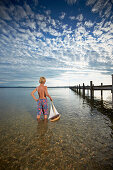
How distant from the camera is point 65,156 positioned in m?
2.18

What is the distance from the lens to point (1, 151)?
7.80 feet

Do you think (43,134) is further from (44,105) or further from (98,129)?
(98,129)

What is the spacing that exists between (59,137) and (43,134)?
0.63 meters

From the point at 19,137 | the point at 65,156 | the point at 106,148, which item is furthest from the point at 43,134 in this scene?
the point at 106,148

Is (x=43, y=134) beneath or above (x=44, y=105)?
beneath

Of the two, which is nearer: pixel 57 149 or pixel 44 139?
pixel 57 149

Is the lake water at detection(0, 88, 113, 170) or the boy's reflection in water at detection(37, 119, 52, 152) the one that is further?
the boy's reflection in water at detection(37, 119, 52, 152)

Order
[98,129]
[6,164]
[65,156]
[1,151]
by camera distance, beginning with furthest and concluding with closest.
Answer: [98,129], [1,151], [65,156], [6,164]

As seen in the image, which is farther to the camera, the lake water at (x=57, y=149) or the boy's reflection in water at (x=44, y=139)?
the boy's reflection in water at (x=44, y=139)

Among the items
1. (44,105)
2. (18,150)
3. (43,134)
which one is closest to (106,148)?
(43,134)

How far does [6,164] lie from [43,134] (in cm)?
145

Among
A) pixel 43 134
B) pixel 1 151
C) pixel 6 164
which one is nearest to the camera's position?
pixel 6 164

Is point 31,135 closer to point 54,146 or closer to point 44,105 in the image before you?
point 54,146

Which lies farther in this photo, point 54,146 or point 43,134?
point 43,134
